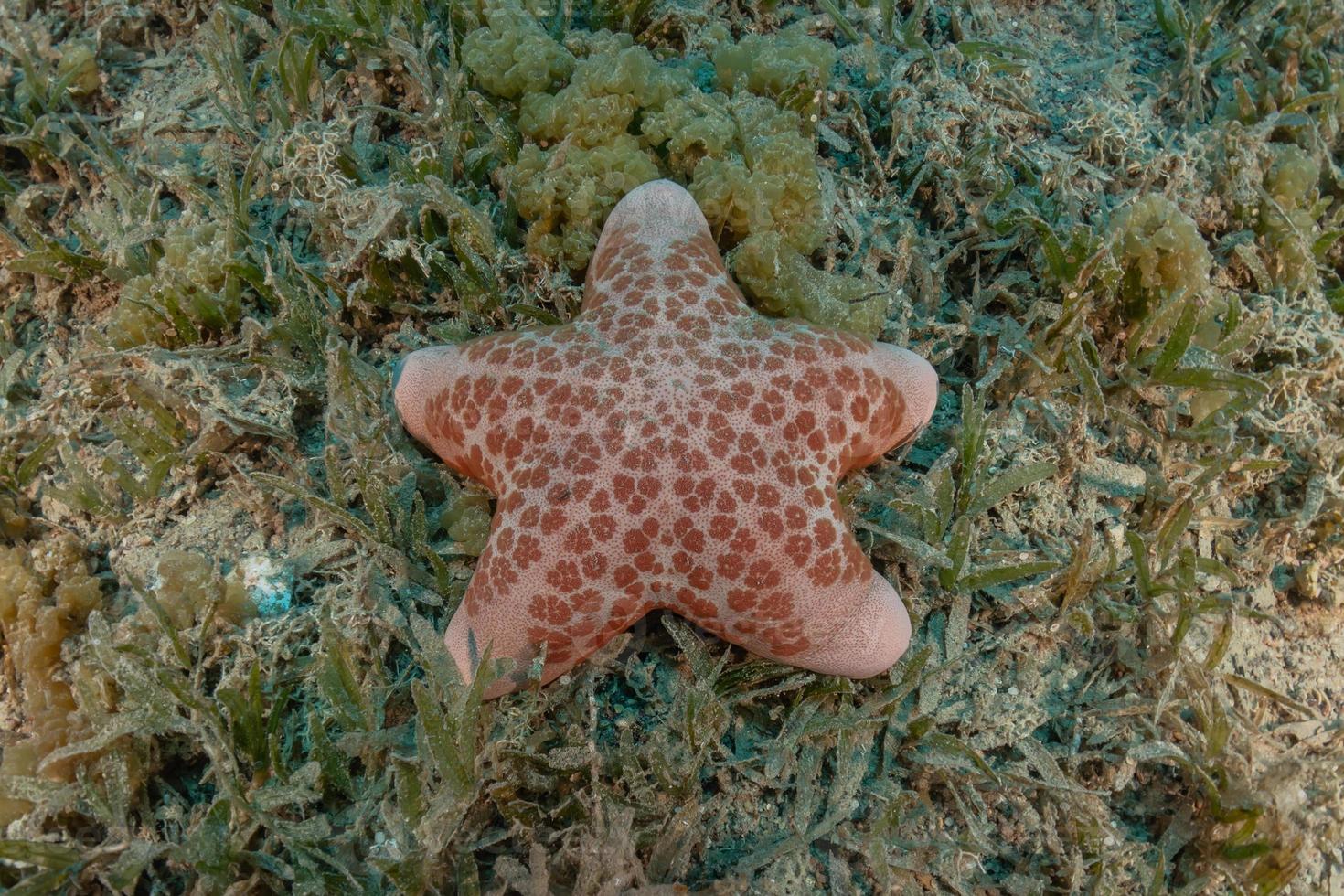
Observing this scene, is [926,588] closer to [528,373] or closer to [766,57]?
[528,373]

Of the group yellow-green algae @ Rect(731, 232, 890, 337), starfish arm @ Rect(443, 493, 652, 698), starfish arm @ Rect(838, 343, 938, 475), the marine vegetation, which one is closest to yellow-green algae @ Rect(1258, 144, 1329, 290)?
the marine vegetation

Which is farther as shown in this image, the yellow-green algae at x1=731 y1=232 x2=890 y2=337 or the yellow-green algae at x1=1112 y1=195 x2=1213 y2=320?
the yellow-green algae at x1=1112 y1=195 x2=1213 y2=320

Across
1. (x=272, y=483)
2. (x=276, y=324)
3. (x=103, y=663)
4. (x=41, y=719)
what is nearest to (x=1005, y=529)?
(x=272, y=483)

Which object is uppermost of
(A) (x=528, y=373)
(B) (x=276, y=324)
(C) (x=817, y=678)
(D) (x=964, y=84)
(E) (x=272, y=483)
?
(D) (x=964, y=84)

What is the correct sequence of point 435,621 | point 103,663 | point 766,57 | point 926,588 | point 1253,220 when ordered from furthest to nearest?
point 1253,220 < point 766,57 < point 926,588 < point 435,621 < point 103,663

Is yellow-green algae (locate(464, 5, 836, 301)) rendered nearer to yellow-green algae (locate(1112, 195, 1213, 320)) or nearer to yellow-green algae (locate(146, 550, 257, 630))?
yellow-green algae (locate(1112, 195, 1213, 320))

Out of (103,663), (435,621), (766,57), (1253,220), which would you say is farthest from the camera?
(1253,220)
